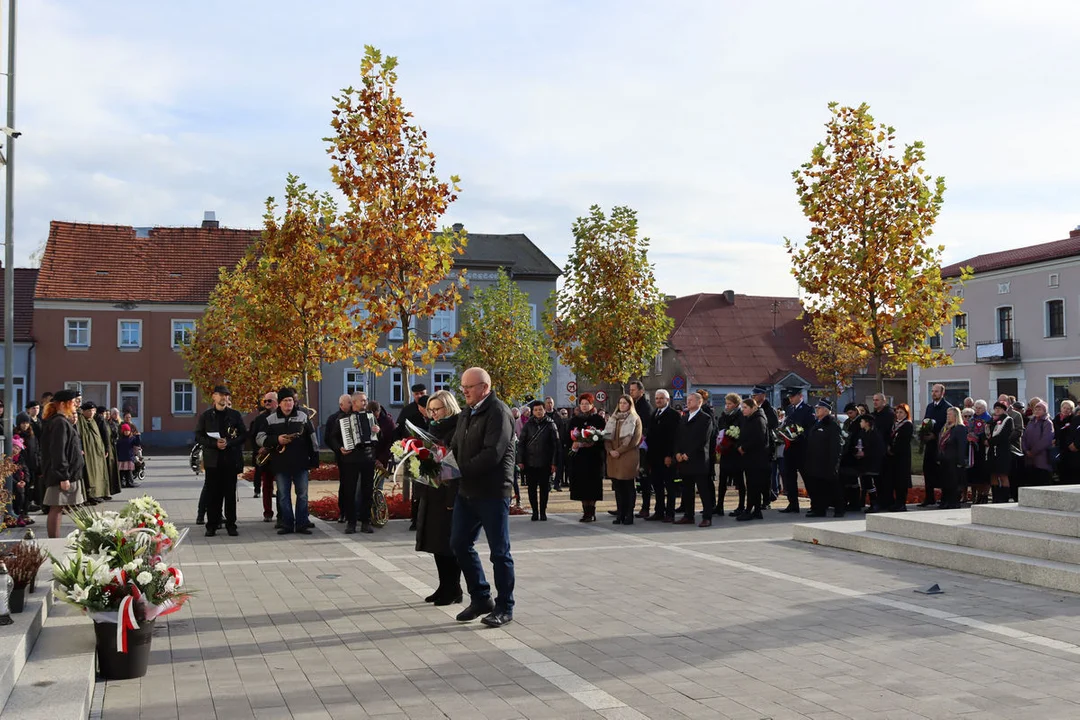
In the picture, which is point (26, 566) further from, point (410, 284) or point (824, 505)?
point (824, 505)

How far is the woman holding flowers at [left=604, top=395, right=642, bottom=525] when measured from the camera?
1530 cm

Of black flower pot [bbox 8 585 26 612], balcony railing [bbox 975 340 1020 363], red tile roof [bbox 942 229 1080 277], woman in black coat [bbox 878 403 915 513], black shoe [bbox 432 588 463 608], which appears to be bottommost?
black shoe [bbox 432 588 463 608]

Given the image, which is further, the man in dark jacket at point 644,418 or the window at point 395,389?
the window at point 395,389

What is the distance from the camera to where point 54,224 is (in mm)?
51469

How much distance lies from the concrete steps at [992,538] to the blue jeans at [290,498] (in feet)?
21.5

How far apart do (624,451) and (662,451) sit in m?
0.95

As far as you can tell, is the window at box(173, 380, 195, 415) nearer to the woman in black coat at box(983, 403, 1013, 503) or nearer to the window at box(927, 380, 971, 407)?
the window at box(927, 380, 971, 407)

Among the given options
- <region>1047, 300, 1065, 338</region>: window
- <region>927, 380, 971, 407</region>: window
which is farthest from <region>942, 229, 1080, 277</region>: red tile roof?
<region>927, 380, 971, 407</region>: window

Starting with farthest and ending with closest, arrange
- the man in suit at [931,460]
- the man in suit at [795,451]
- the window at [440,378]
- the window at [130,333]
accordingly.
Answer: the window at [440,378]
the window at [130,333]
the man in suit at [931,460]
the man in suit at [795,451]

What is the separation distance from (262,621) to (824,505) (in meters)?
10.1

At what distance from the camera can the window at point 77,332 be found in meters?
48.3

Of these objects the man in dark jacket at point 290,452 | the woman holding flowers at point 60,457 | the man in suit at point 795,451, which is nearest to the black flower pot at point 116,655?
the woman holding flowers at point 60,457

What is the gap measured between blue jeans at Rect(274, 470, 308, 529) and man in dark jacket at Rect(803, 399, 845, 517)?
24.4ft

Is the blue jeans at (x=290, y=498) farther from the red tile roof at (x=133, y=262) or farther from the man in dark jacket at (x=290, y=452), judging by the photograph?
the red tile roof at (x=133, y=262)
